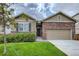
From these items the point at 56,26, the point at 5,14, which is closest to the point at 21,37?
the point at 5,14

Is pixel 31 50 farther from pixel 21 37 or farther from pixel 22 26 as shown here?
pixel 22 26

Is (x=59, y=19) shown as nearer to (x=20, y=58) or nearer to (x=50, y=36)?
(x=50, y=36)

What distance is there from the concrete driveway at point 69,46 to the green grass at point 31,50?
0.20 feet

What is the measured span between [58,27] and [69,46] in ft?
1.07

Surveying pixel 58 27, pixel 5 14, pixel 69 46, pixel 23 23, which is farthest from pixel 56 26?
pixel 5 14

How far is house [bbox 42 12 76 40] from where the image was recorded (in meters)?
6.04

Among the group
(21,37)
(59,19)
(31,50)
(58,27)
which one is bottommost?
(31,50)

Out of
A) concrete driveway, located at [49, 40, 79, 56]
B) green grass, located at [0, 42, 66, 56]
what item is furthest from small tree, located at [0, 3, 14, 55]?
concrete driveway, located at [49, 40, 79, 56]

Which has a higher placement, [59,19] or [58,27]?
[59,19]

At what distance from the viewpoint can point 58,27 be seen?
20.0 feet

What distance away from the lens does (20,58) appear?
6.01 meters

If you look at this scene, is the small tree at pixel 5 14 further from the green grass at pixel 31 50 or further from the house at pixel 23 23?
the green grass at pixel 31 50

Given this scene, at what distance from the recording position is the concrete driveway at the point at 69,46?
5988mm

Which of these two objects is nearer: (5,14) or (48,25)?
(5,14)
